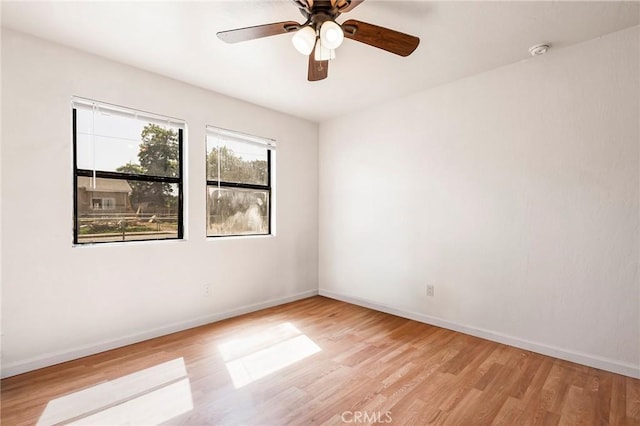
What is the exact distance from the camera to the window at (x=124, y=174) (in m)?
2.56

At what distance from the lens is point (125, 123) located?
278 cm

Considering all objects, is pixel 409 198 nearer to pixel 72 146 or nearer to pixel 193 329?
pixel 193 329

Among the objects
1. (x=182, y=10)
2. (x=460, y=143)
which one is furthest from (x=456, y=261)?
(x=182, y=10)

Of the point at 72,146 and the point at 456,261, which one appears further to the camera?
the point at 456,261

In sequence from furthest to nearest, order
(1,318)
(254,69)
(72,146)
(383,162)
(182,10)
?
(383,162), (254,69), (72,146), (1,318), (182,10)

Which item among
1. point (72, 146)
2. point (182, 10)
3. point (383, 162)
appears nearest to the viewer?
point (182, 10)

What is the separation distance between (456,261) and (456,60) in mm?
1842

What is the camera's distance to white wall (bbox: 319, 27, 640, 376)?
7.39ft

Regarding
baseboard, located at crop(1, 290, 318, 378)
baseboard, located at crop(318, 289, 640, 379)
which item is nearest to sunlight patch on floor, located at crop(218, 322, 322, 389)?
baseboard, located at crop(1, 290, 318, 378)

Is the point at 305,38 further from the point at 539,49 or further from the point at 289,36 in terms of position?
the point at 539,49

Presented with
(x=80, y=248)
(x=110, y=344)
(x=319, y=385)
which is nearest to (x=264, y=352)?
(x=319, y=385)

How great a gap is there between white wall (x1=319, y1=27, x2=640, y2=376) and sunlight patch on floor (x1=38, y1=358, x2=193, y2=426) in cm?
236

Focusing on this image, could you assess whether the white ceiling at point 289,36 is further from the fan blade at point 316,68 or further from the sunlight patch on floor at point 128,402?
the sunlight patch on floor at point 128,402

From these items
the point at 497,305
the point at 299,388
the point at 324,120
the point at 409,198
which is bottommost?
the point at 299,388
